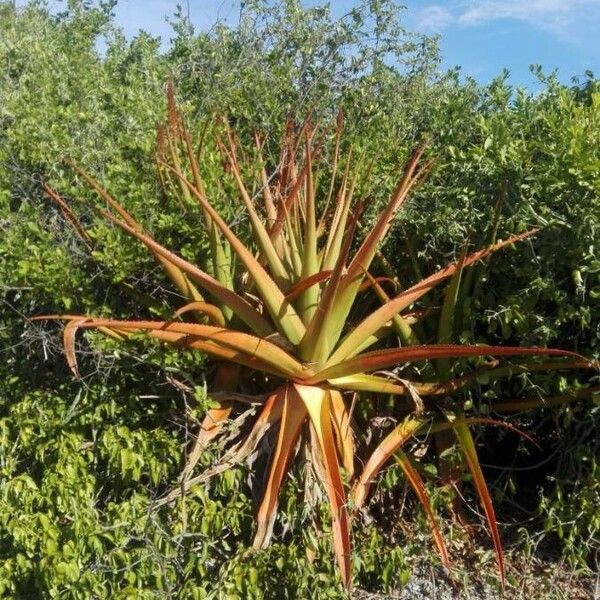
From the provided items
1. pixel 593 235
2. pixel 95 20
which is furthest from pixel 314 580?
pixel 95 20

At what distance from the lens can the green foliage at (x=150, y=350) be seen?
4137 millimetres

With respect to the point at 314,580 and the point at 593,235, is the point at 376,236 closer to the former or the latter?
the point at 593,235

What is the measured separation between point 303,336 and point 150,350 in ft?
2.28

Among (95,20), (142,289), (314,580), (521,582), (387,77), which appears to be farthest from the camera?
(95,20)

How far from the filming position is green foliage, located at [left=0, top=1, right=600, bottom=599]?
4137mm

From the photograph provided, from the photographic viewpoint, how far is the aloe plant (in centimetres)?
415

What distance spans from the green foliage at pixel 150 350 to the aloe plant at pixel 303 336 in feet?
0.39

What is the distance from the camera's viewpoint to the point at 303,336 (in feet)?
14.1

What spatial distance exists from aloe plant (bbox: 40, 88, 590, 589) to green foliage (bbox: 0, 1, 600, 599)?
12cm

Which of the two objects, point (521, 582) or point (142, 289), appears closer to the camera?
point (521, 582)

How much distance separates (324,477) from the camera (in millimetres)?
4223

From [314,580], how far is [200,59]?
401 centimetres

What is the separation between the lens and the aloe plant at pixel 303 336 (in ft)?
13.6

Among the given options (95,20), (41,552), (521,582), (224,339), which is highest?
(95,20)
